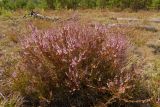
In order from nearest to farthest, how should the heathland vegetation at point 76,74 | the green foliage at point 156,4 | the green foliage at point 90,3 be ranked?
the heathland vegetation at point 76,74
the green foliage at point 156,4
the green foliage at point 90,3

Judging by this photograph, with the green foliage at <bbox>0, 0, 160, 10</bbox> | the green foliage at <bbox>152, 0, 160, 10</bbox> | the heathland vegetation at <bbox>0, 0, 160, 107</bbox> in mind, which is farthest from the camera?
the green foliage at <bbox>0, 0, 160, 10</bbox>

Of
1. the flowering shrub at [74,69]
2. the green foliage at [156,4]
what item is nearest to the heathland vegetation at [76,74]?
the flowering shrub at [74,69]

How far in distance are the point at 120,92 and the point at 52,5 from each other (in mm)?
20791

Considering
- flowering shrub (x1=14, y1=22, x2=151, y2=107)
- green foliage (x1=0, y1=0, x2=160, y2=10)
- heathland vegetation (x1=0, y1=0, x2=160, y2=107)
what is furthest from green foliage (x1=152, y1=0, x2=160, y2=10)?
flowering shrub (x1=14, y1=22, x2=151, y2=107)

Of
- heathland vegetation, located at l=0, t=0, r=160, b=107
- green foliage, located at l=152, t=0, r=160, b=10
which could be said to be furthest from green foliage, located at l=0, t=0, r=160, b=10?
heathland vegetation, located at l=0, t=0, r=160, b=107

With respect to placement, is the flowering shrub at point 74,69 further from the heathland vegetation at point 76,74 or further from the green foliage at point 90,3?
the green foliage at point 90,3

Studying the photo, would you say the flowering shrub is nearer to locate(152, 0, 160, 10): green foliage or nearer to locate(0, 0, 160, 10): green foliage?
locate(152, 0, 160, 10): green foliage

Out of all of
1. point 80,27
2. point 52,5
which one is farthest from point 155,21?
point 52,5

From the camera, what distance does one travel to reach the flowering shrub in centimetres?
412

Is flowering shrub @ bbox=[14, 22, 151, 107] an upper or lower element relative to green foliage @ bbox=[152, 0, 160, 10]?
upper

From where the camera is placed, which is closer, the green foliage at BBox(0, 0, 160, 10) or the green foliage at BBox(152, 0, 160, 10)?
the green foliage at BBox(152, 0, 160, 10)

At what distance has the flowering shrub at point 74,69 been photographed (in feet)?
13.5

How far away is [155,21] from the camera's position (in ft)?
36.7

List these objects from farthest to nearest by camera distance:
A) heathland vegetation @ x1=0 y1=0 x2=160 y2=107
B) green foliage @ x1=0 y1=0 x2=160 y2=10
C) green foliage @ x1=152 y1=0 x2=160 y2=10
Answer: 1. green foliage @ x1=0 y1=0 x2=160 y2=10
2. green foliage @ x1=152 y1=0 x2=160 y2=10
3. heathland vegetation @ x1=0 y1=0 x2=160 y2=107
